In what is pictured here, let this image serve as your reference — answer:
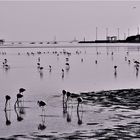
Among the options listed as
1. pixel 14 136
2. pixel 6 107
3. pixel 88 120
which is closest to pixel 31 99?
pixel 6 107

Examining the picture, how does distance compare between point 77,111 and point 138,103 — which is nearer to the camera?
point 77,111

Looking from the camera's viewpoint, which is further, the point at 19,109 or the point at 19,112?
the point at 19,109

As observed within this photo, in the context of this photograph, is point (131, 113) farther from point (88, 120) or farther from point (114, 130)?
point (114, 130)

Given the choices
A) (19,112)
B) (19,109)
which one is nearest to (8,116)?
(19,112)

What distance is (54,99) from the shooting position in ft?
99.7


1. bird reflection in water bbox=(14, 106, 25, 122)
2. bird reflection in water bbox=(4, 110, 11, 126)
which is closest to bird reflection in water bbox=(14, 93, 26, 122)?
bird reflection in water bbox=(14, 106, 25, 122)

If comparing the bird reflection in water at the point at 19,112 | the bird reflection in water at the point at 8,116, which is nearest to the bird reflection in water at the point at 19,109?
the bird reflection in water at the point at 19,112

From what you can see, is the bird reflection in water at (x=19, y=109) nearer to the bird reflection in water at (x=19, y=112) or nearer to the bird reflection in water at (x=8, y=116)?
the bird reflection in water at (x=19, y=112)

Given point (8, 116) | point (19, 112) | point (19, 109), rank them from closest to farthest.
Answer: point (8, 116) → point (19, 112) → point (19, 109)

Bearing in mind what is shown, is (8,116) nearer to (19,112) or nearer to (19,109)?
(19,112)

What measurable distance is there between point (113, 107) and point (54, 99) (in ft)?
19.7

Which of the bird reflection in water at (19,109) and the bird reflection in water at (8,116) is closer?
the bird reflection in water at (8,116)

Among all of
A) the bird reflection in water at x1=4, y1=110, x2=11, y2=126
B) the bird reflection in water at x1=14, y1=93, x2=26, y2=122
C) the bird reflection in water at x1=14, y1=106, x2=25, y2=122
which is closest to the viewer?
the bird reflection in water at x1=4, y1=110, x2=11, y2=126

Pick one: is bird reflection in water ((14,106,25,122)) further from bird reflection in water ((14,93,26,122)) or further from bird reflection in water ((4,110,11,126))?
bird reflection in water ((4,110,11,126))
